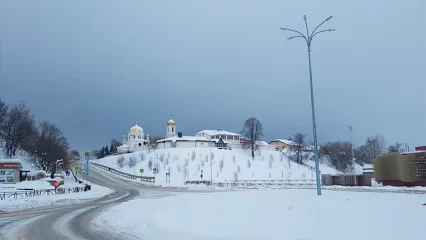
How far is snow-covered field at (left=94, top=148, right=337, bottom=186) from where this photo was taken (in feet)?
315

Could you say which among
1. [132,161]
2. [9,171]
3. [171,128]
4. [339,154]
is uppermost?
[171,128]

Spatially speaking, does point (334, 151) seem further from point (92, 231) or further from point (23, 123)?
point (92, 231)

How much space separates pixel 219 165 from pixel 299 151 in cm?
3158

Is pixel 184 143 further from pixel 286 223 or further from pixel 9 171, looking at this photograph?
pixel 286 223

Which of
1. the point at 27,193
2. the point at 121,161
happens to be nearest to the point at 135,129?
the point at 121,161

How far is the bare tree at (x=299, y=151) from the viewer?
395 feet

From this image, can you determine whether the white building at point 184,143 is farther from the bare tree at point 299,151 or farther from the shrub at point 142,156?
the bare tree at point 299,151

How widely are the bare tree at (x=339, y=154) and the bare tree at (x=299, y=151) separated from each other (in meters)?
13.4

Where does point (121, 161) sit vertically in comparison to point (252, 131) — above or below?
below

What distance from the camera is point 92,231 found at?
15180mm

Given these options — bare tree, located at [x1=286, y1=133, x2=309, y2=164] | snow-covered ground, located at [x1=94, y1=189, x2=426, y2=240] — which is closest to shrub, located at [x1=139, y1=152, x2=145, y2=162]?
bare tree, located at [x1=286, y1=133, x2=309, y2=164]

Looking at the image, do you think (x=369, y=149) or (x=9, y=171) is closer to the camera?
(x=9, y=171)

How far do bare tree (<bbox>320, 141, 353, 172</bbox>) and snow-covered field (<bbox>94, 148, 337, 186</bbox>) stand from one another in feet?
19.3

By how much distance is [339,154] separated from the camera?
134m
